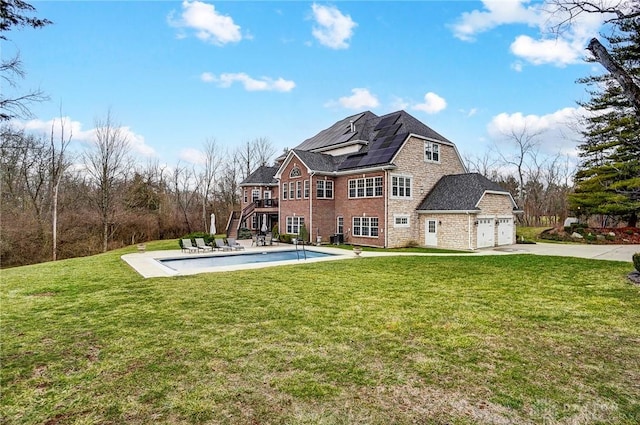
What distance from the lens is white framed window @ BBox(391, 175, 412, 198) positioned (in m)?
21.9

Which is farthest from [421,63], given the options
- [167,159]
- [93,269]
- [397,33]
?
[167,159]

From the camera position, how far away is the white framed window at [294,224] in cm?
2606

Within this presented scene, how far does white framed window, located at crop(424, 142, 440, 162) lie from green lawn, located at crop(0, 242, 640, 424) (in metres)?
15.2

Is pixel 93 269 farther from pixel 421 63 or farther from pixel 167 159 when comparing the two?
pixel 167 159

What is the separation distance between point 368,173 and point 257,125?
2475 centimetres

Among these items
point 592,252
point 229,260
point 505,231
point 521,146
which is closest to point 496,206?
point 505,231

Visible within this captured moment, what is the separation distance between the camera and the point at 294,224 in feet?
87.8

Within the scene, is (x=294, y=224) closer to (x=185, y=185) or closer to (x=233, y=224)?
(x=233, y=224)

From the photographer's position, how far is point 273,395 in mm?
4004

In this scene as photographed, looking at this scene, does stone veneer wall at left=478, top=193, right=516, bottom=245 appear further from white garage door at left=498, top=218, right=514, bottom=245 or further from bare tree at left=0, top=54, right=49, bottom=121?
bare tree at left=0, top=54, right=49, bottom=121

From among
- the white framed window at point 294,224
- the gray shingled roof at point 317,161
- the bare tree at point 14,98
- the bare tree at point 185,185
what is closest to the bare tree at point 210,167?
the bare tree at point 185,185

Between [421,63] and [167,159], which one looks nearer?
[421,63]

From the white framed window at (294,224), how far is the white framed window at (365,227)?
14.5ft

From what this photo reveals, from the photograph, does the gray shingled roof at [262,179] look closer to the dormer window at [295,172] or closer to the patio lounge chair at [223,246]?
the dormer window at [295,172]
